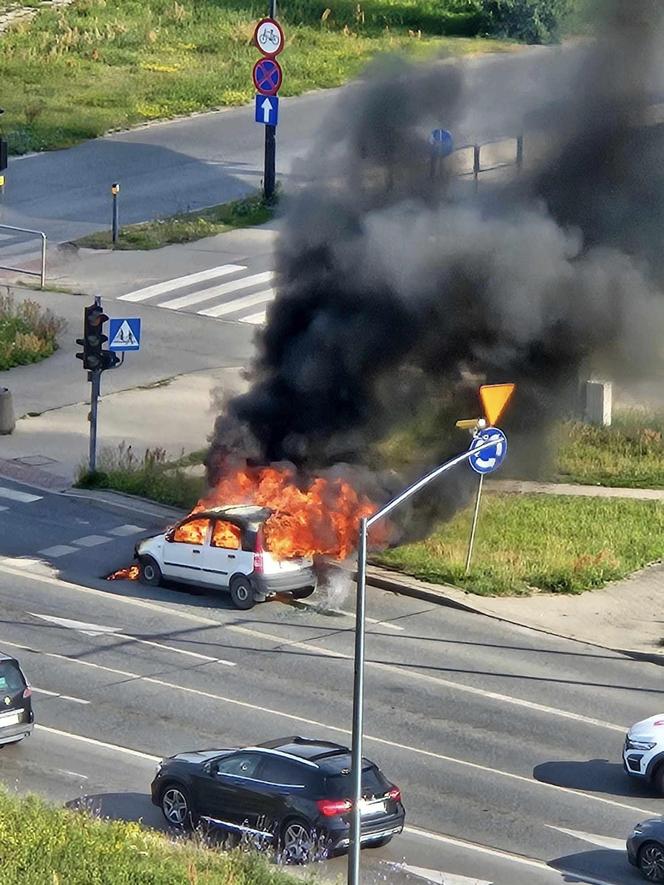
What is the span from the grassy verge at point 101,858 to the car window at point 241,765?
1444mm

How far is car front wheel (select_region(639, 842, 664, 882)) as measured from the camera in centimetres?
1972

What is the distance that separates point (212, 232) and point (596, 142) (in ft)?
65.7

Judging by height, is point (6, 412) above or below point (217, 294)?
below

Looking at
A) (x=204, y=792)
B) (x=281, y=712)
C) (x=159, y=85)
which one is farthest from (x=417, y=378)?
(x=159, y=85)

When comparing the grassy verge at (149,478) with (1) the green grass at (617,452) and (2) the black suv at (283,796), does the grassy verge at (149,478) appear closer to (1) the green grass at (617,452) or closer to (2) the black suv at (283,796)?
(1) the green grass at (617,452)

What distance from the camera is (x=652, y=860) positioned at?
1980 centimetres

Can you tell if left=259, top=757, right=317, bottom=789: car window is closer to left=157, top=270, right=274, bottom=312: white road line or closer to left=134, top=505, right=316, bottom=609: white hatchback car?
left=134, top=505, right=316, bottom=609: white hatchback car

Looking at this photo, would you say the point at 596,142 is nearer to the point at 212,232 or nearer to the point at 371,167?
the point at 371,167

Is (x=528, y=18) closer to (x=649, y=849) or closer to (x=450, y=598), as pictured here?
(x=450, y=598)

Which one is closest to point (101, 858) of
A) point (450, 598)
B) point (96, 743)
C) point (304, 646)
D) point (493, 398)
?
point (96, 743)

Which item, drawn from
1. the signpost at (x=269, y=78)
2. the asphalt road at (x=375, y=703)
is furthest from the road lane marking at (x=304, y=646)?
the signpost at (x=269, y=78)

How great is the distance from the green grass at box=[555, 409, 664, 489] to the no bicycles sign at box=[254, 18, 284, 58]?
693 inches

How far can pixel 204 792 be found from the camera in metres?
20.8

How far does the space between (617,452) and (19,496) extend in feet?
39.2
